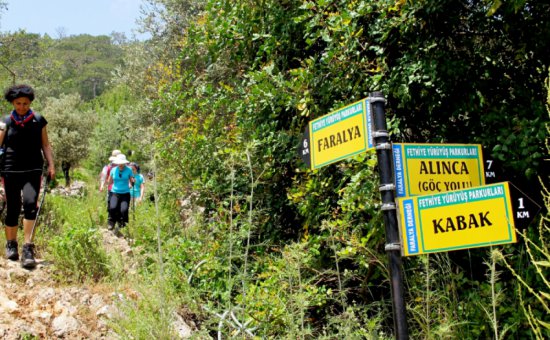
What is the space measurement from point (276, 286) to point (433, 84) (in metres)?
2.22

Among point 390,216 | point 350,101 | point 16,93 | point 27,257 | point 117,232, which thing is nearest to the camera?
point 390,216

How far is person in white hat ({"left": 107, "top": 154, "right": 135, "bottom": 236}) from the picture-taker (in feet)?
28.5

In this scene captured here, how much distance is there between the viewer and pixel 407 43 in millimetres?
4496

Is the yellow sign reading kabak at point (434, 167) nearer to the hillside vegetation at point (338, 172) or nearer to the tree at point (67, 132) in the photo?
the hillside vegetation at point (338, 172)

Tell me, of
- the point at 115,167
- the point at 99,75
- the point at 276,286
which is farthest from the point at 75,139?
the point at 99,75

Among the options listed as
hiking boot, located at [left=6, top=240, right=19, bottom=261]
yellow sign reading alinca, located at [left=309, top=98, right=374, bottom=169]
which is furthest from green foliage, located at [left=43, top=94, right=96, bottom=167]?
yellow sign reading alinca, located at [left=309, top=98, right=374, bottom=169]

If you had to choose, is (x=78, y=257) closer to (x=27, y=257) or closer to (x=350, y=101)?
(x=27, y=257)

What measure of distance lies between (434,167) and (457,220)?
377mm

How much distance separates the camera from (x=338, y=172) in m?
4.86

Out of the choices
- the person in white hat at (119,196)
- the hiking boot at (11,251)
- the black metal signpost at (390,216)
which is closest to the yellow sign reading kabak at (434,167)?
the black metal signpost at (390,216)

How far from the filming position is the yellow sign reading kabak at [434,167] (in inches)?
105

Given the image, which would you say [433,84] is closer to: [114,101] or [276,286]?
[276,286]

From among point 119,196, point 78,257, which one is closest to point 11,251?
point 78,257

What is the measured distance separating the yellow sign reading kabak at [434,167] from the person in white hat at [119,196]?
22.3 ft
